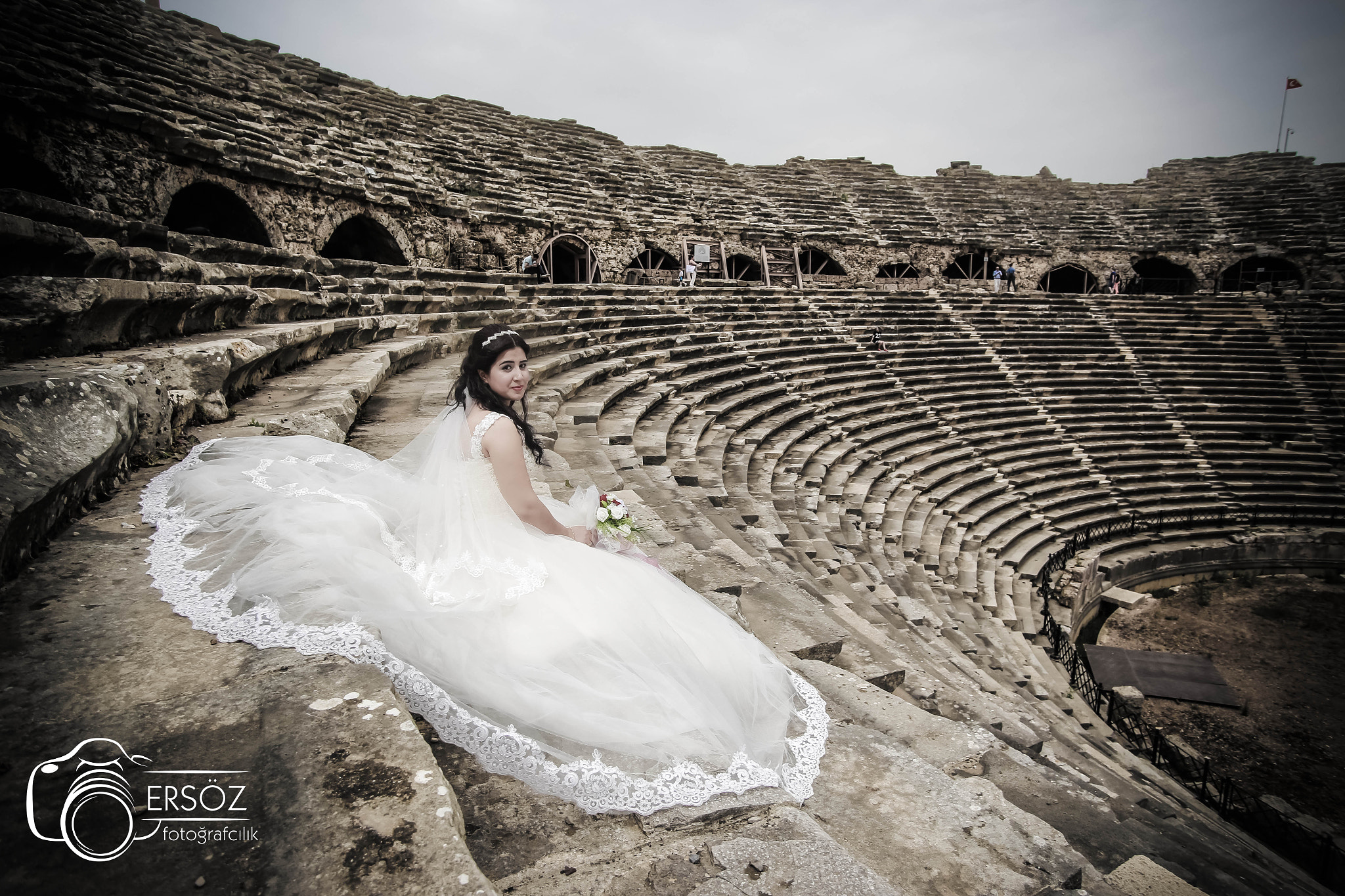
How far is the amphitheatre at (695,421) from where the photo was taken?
5.69 feet

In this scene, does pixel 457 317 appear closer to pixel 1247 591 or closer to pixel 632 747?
pixel 632 747

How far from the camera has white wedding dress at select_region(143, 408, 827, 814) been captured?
198 cm

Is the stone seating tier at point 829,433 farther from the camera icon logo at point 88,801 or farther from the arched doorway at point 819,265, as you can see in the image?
the arched doorway at point 819,265

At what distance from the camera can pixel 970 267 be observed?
2341cm

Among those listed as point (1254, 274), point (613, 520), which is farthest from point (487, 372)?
point (1254, 274)

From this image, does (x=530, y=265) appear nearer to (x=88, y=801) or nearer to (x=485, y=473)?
(x=485, y=473)

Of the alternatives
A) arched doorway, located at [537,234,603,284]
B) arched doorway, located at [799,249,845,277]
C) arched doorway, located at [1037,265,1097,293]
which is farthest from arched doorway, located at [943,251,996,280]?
arched doorway, located at [537,234,603,284]

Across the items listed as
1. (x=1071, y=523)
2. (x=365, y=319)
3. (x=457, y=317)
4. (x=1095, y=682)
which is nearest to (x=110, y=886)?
(x=365, y=319)

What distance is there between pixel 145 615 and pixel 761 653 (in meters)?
2.10

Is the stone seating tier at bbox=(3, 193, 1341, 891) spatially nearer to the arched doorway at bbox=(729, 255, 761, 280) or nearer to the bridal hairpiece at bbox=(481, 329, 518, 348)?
the bridal hairpiece at bbox=(481, 329, 518, 348)

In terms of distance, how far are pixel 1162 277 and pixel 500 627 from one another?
2998 centimetres

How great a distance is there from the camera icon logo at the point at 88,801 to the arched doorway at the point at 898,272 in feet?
79.4

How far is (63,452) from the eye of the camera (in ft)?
8.33

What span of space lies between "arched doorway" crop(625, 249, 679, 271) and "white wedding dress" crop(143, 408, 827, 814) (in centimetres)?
1764
